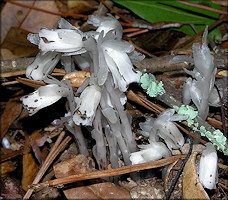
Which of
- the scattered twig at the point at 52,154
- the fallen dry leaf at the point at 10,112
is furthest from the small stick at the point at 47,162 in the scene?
the fallen dry leaf at the point at 10,112

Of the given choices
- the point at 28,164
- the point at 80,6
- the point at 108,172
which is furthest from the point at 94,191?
Answer: the point at 80,6

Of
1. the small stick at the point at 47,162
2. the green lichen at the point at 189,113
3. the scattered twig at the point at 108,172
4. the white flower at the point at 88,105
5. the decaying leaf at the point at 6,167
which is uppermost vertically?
the white flower at the point at 88,105

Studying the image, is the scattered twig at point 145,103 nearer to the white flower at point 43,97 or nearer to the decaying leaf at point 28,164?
the white flower at point 43,97

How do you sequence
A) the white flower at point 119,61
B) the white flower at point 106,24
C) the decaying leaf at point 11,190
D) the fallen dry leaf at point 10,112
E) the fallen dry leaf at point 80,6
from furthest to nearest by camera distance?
the fallen dry leaf at point 80,6 < the fallen dry leaf at point 10,112 < the decaying leaf at point 11,190 < the white flower at point 106,24 < the white flower at point 119,61

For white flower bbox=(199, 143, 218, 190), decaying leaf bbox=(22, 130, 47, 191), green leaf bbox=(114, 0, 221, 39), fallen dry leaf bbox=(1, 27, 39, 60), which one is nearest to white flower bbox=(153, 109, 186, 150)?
white flower bbox=(199, 143, 218, 190)

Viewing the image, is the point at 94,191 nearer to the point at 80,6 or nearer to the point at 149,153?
the point at 149,153

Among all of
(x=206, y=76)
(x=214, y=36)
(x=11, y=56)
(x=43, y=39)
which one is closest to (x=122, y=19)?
Result: (x=214, y=36)

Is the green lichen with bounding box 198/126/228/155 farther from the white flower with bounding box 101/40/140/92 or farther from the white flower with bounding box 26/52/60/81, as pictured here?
the white flower with bounding box 26/52/60/81
